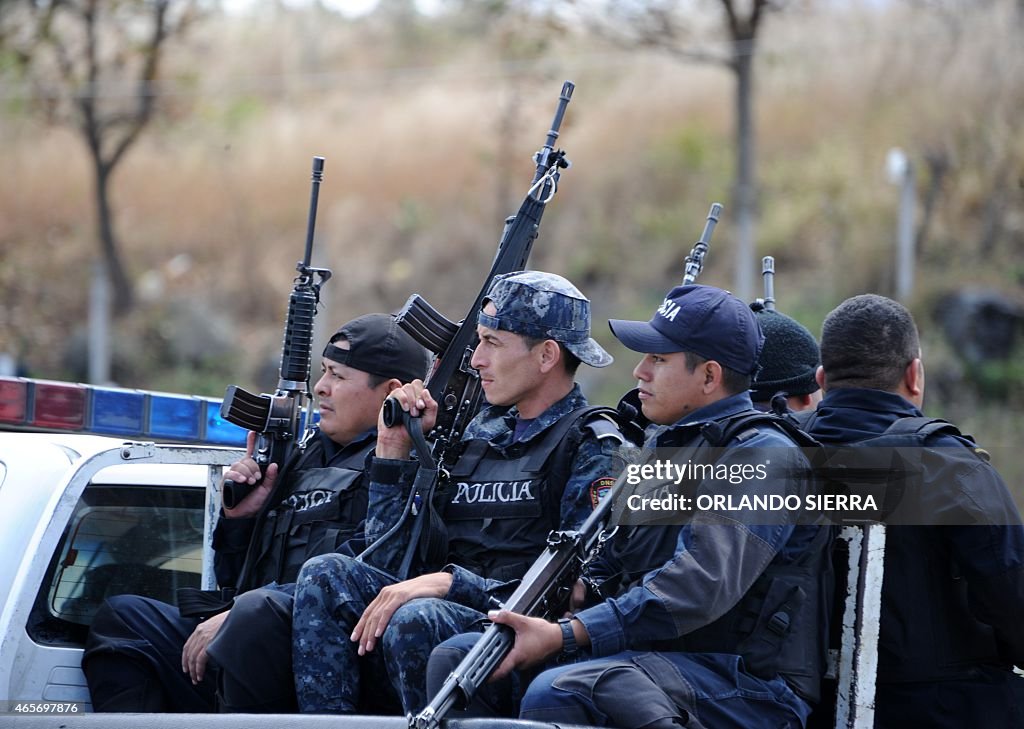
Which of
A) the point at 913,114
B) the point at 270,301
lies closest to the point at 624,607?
the point at 913,114

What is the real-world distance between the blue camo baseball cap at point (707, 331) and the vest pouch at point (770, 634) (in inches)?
24.7

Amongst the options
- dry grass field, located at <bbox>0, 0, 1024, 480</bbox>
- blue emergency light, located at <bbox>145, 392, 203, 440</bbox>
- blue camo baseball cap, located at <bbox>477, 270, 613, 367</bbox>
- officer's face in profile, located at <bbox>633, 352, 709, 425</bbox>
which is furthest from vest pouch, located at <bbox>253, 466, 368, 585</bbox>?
dry grass field, located at <bbox>0, 0, 1024, 480</bbox>

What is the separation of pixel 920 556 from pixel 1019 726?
0.51 meters

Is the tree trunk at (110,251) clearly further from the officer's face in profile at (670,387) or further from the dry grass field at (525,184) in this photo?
the officer's face in profile at (670,387)

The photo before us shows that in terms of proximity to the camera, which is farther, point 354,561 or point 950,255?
point 950,255

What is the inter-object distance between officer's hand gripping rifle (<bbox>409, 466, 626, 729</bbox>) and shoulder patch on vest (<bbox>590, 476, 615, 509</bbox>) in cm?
10

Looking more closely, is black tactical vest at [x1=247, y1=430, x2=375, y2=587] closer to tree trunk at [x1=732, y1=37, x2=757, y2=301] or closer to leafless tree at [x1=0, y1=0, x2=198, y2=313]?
tree trunk at [x1=732, y1=37, x2=757, y2=301]

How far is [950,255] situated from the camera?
1550 cm

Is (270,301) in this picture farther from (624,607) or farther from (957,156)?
(624,607)

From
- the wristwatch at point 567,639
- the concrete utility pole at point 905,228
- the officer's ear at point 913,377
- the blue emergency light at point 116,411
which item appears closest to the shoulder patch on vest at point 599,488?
the wristwatch at point 567,639

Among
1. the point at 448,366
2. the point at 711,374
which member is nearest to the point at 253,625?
the point at 448,366

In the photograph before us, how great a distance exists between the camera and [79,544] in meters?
3.70

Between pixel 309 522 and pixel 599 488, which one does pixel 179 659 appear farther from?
pixel 599 488

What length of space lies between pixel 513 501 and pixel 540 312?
58 cm
